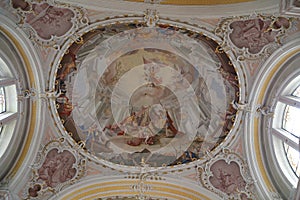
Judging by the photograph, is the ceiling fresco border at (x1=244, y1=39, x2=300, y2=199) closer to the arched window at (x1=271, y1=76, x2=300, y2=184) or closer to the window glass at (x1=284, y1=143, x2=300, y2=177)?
the arched window at (x1=271, y1=76, x2=300, y2=184)

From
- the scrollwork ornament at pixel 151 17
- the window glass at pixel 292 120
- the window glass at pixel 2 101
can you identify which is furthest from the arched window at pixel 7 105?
the window glass at pixel 292 120

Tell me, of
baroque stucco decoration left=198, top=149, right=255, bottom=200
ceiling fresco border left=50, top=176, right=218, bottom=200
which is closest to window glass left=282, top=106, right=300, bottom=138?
baroque stucco decoration left=198, top=149, right=255, bottom=200

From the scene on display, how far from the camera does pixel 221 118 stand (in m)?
14.1

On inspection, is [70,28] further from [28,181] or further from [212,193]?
[212,193]

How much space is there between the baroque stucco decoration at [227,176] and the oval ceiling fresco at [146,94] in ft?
1.85

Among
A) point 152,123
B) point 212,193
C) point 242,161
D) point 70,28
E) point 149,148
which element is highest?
point 70,28

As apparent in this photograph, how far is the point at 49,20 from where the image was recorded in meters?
12.0

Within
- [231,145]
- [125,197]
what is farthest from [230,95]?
[125,197]

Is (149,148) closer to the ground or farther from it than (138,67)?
closer to the ground

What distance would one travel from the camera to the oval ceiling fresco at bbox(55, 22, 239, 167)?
13234 mm

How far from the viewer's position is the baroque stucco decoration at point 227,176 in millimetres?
13406

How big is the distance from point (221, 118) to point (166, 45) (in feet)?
11.3

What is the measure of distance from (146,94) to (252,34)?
16.1ft

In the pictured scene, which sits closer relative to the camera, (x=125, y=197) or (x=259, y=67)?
(x=259, y=67)
